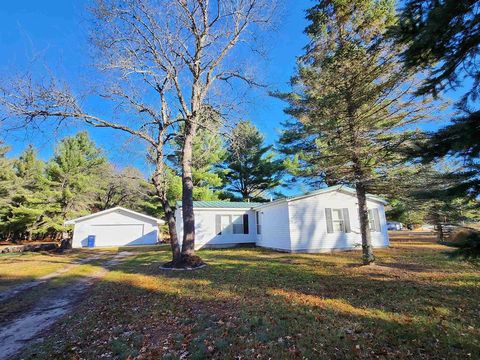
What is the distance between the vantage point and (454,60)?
3230mm

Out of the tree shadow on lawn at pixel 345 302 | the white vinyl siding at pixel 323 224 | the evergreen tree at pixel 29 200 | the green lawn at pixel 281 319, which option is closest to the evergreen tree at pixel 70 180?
the evergreen tree at pixel 29 200

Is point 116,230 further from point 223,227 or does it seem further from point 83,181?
point 223,227

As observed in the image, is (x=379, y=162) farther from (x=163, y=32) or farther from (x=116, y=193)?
(x=116, y=193)

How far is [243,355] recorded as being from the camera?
3.43 meters

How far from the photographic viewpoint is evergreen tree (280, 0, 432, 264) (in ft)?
26.0

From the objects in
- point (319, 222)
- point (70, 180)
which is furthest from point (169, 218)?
point (70, 180)

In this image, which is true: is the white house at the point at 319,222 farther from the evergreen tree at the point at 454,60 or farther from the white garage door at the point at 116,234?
the white garage door at the point at 116,234

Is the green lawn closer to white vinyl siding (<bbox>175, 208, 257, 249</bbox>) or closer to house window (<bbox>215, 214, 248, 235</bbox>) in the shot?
white vinyl siding (<bbox>175, 208, 257, 249</bbox>)

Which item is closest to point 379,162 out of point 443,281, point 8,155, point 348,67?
point 348,67

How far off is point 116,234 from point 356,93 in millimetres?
25138

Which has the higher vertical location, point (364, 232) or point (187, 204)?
point (187, 204)

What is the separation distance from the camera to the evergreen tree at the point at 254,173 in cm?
2838

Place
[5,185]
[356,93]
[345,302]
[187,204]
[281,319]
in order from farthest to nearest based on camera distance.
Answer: [5,185] < [187,204] < [356,93] < [345,302] < [281,319]

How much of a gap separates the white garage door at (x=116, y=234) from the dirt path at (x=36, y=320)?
19043 millimetres
